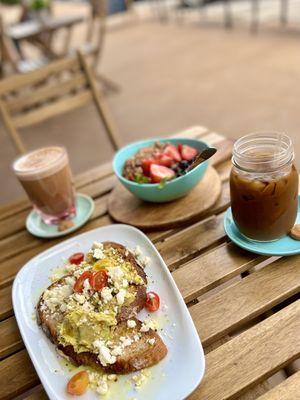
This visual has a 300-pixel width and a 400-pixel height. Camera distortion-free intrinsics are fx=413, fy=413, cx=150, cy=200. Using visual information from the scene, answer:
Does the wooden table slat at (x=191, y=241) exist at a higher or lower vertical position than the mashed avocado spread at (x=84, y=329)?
lower

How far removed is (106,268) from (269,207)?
35 cm

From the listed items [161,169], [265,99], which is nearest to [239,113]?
[265,99]

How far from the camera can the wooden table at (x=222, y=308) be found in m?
0.67

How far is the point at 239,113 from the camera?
3369mm

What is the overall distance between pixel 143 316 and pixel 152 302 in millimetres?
31

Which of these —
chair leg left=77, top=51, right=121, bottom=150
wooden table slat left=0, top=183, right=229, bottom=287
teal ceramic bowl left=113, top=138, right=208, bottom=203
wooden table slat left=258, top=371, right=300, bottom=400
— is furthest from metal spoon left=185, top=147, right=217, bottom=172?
chair leg left=77, top=51, right=121, bottom=150

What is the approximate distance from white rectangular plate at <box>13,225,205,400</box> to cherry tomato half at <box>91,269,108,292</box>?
0.32ft

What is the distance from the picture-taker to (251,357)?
27.1 inches

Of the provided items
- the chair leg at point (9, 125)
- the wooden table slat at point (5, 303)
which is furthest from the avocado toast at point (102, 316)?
the chair leg at point (9, 125)

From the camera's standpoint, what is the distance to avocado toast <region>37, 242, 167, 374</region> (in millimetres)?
704

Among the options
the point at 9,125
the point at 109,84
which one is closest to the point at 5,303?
the point at 9,125

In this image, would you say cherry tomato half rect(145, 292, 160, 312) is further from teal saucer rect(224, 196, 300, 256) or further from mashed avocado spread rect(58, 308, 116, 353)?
teal saucer rect(224, 196, 300, 256)

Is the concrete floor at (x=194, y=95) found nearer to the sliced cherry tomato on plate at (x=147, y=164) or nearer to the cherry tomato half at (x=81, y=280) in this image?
the sliced cherry tomato on plate at (x=147, y=164)

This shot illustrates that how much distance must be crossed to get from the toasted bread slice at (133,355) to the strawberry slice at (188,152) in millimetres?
554
